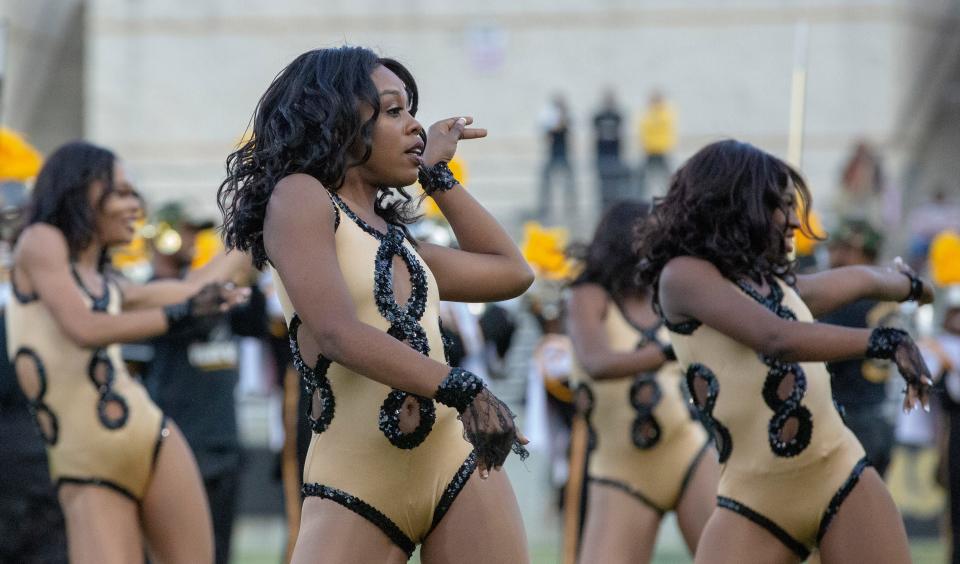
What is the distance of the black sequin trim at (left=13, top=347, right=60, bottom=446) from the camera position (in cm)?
579

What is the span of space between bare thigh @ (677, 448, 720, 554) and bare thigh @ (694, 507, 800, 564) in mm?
1617

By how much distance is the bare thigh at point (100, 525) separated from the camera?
5445 mm

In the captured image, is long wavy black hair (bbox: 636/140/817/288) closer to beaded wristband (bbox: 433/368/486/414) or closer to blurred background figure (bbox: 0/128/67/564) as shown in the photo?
beaded wristband (bbox: 433/368/486/414)

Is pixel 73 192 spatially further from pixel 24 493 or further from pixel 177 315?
pixel 24 493

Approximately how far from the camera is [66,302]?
567 centimetres

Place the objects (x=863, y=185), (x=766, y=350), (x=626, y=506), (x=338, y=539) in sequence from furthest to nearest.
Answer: (x=863, y=185), (x=626, y=506), (x=766, y=350), (x=338, y=539)

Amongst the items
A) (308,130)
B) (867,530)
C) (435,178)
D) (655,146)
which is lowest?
(655,146)

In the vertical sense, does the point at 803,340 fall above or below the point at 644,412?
above

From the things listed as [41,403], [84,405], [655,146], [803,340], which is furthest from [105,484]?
[655,146]

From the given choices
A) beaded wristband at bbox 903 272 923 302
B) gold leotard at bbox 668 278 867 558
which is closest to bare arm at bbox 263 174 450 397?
gold leotard at bbox 668 278 867 558

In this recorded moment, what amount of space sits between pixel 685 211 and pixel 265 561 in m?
6.42

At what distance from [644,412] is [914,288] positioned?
6.35 ft

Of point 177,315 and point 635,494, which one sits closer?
point 177,315

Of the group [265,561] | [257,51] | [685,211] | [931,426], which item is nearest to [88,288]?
[685,211]
